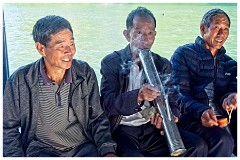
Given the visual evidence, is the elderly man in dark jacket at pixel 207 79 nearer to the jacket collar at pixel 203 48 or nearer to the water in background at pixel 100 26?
the jacket collar at pixel 203 48

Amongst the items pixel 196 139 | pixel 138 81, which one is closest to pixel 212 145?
pixel 196 139

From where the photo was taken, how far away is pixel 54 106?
2701 millimetres

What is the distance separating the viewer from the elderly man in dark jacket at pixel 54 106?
2631 mm

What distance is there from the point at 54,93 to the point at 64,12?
0.78 meters

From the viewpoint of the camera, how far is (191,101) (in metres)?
3.00

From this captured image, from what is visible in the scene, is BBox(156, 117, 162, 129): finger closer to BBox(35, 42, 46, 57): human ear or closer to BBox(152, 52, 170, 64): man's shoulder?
BBox(152, 52, 170, 64): man's shoulder

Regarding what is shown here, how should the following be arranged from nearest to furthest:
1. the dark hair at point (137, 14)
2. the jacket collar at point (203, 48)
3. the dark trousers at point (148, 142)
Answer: the dark trousers at point (148, 142), the dark hair at point (137, 14), the jacket collar at point (203, 48)

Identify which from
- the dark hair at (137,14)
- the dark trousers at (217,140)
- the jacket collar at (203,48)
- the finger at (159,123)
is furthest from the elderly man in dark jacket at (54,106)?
the jacket collar at (203,48)

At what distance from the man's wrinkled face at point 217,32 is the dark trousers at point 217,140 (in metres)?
0.71

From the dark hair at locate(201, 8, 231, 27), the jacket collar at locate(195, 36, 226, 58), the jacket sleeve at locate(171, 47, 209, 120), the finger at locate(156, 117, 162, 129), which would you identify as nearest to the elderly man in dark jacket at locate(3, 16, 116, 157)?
the finger at locate(156, 117, 162, 129)

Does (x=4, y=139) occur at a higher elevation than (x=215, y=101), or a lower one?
lower

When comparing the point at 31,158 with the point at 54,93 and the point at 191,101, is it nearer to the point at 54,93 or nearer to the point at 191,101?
the point at 54,93

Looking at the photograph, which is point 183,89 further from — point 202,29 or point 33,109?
point 33,109

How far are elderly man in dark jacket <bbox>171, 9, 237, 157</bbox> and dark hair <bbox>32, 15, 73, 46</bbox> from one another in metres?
1.05
